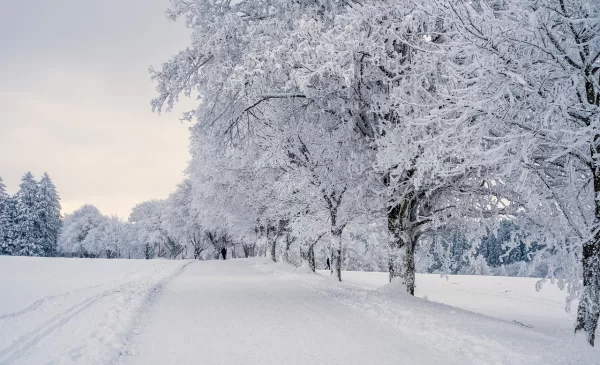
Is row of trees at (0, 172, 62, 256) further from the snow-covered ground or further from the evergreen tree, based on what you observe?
the snow-covered ground

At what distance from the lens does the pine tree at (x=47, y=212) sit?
190 ft

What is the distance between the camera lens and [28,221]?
55.8 m

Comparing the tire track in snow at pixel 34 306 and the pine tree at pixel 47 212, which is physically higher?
the pine tree at pixel 47 212

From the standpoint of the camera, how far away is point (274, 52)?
26.4 ft

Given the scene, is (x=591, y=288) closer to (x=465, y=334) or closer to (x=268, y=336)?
(x=465, y=334)

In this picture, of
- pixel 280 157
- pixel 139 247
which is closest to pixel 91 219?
pixel 139 247

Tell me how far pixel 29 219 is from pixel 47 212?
3005 mm

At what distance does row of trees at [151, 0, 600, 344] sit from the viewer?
5.38 m

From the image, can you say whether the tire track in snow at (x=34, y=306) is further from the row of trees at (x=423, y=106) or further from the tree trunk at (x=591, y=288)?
the tree trunk at (x=591, y=288)

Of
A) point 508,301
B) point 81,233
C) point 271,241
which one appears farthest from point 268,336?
point 81,233

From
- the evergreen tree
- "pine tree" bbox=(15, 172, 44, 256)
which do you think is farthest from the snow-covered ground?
the evergreen tree

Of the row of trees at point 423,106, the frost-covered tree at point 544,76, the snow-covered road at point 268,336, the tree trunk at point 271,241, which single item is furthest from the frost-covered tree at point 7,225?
the frost-covered tree at point 544,76

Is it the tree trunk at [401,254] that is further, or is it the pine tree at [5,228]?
the pine tree at [5,228]

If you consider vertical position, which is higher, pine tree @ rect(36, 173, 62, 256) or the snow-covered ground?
pine tree @ rect(36, 173, 62, 256)
